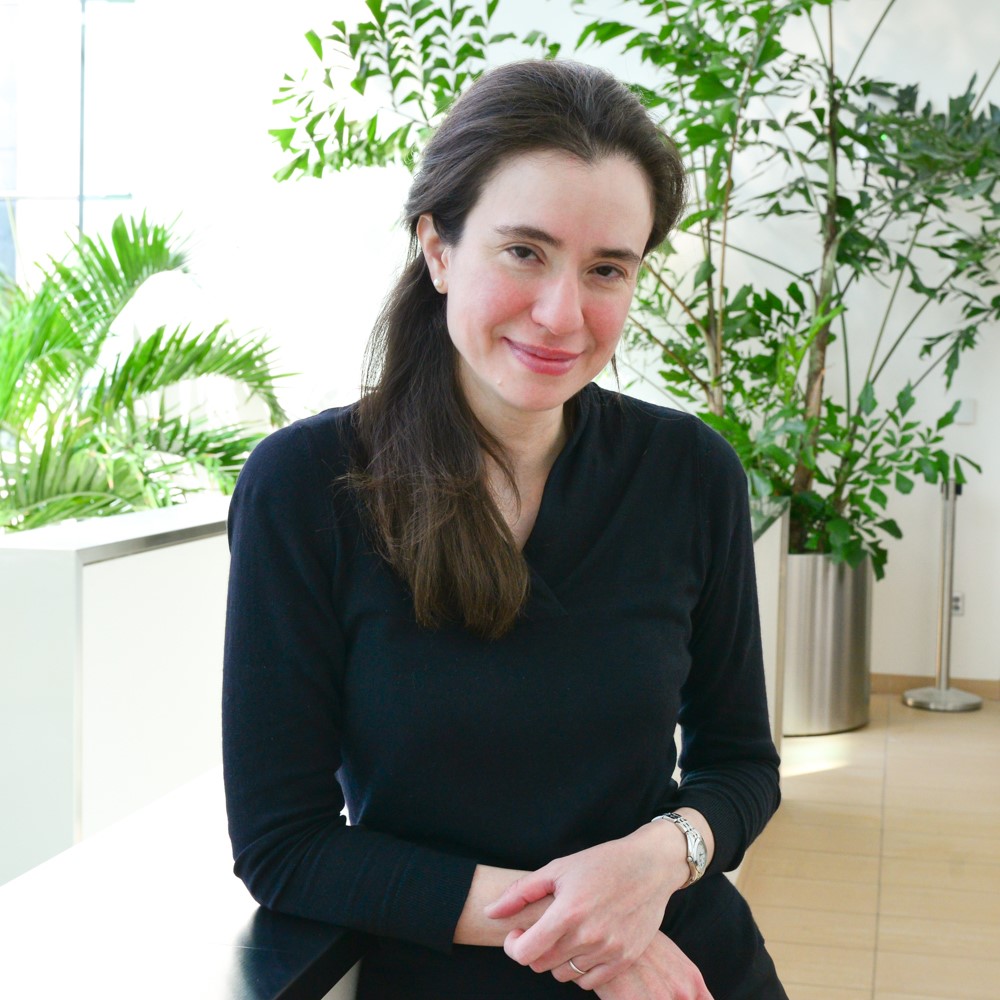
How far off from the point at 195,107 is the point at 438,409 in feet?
18.3

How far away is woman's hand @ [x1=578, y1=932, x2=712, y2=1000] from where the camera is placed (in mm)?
1166

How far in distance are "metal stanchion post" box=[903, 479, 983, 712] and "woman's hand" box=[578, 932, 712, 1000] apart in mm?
4371

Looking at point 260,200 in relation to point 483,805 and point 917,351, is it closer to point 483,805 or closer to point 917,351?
point 917,351

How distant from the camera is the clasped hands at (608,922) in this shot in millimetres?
1112

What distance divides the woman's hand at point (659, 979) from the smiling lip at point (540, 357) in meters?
0.54

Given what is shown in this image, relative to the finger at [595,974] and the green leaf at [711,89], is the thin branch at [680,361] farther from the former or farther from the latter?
the finger at [595,974]

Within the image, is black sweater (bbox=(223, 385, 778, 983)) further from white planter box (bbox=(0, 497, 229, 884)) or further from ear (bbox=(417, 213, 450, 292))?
white planter box (bbox=(0, 497, 229, 884))

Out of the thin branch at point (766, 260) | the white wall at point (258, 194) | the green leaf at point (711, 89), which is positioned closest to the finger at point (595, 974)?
the green leaf at point (711, 89)

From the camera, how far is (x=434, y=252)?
134 cm

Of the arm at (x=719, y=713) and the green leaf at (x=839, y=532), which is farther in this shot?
the green leaf at (x=839, y=532)

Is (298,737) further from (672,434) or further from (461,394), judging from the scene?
(672,434)

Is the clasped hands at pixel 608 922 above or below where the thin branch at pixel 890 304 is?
below

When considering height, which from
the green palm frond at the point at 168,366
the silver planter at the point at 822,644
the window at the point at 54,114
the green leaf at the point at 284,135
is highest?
the window at the point at 54,114

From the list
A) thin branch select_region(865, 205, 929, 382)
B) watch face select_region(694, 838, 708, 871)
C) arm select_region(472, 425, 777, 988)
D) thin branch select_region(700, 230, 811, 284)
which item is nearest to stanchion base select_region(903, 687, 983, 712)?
thin branch select_region(865, 205, 929, 382)
